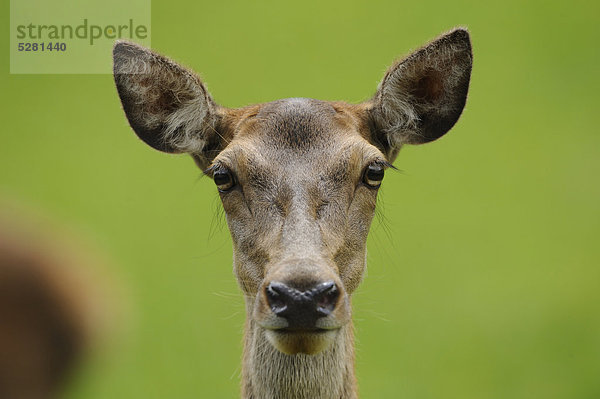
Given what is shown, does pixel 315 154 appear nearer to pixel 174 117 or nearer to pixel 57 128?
pixel 174 117

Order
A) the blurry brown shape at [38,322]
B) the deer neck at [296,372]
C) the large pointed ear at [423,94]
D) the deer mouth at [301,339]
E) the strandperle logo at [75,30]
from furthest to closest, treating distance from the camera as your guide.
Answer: the strandperle logo at [75,30]
the large pointed ear at [423,94]
the deer neck at [296,372]
the deer mouth at [301,339]
the blurry brown shape at [38,322]

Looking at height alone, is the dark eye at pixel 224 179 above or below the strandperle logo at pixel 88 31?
below

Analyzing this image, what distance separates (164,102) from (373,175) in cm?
Result: 193

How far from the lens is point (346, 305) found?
20.1 feet

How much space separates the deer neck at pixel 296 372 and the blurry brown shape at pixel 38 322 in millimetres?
2558

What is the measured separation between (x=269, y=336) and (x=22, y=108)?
17.1 metres

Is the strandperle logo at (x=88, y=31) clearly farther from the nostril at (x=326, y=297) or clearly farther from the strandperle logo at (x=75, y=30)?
the nostril at (x=326, y=297)

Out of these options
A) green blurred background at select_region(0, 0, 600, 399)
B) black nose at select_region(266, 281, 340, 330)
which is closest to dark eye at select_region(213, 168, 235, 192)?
black nose at select_region(266, 281, 340, 330)

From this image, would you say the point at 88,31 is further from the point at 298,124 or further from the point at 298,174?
the point at 298,174

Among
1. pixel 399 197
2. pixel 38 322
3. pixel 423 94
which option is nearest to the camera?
pixel 38 322

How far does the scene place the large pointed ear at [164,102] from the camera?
761 cm

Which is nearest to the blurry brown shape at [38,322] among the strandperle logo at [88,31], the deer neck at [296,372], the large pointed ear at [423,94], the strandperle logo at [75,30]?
the deer neck at [296,372]

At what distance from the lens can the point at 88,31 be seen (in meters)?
15.7

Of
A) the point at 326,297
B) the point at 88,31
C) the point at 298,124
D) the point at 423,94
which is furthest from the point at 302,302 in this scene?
the point at 88,31
